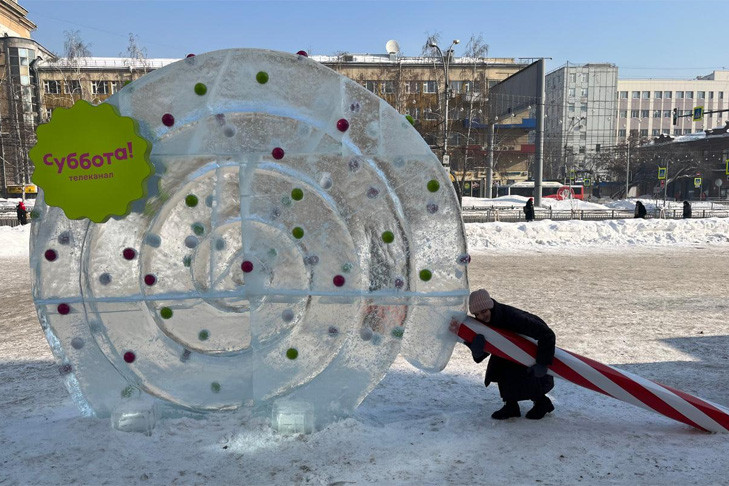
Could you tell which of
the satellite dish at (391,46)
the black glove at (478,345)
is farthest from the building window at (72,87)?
the black glove at (478,345)

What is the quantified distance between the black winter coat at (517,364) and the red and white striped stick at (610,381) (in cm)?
7

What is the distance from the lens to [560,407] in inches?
170

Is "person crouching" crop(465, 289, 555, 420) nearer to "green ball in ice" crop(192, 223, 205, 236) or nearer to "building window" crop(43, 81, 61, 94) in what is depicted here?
"green ball in ice" crop(192, 223, 205, 236)

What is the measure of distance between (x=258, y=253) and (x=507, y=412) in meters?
2.19

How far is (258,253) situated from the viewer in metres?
3.80

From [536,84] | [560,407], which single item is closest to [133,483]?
[560,407]

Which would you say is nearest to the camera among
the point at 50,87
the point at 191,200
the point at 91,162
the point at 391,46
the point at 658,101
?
the point at 91,162

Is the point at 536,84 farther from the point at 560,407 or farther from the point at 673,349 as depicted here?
the point at 560,407

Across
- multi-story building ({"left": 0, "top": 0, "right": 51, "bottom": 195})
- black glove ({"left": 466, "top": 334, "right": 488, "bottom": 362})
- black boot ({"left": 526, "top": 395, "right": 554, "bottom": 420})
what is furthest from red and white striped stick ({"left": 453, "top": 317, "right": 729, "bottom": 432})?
multi-story building ({"left": 0, "top": 0, "right": 51, "bottom": 195})

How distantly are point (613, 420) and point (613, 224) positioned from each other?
14.7 meters

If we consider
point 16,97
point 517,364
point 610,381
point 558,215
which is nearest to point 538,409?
point 517,364

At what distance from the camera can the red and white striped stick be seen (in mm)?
3758

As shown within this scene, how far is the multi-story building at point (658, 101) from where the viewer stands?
300 feet

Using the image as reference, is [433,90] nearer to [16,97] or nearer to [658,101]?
[16,97]
